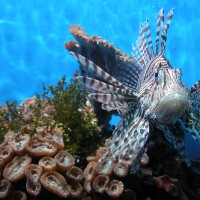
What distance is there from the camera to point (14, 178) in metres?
2.92

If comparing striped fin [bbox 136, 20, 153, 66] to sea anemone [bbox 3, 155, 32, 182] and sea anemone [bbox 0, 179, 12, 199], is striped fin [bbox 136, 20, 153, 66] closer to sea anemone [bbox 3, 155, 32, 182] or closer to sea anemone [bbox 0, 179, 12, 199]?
sea anemone [bbox 3, 155, 32, 182]

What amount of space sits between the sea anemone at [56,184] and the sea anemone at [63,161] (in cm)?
12

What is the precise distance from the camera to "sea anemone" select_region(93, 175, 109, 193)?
3.05m

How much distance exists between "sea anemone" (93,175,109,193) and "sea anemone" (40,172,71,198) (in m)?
0.33

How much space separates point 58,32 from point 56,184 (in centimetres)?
716

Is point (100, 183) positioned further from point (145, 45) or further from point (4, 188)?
point (145, 45)

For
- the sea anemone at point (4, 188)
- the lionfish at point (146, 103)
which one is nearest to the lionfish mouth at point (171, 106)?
the lionfish at point (146, 103)

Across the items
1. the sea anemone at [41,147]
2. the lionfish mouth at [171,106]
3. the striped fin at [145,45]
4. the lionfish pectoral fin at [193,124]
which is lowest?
the sea anemone at [41,147]

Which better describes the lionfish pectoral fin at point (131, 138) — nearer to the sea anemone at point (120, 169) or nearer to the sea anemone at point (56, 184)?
the sea anemone at point (120, 169)

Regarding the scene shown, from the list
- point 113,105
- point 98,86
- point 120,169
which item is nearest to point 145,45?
point 113,105

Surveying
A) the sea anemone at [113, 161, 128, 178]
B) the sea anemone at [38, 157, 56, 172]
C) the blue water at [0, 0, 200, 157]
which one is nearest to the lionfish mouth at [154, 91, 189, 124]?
the sea anemone at [113, 161, 128, 178]

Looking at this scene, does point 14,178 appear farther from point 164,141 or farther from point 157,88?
point 164,141

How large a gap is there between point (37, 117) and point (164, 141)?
1985mm

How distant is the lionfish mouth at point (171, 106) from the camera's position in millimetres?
2363
